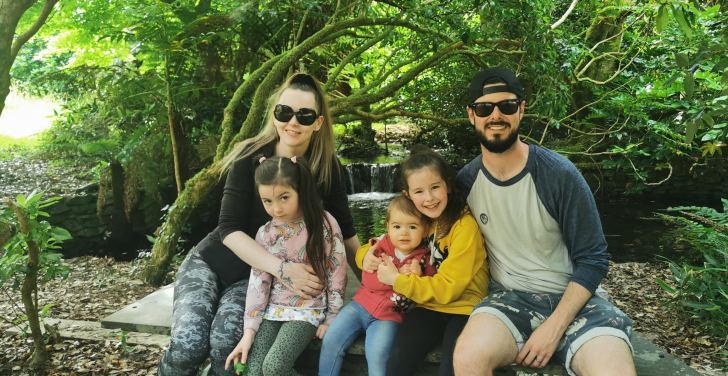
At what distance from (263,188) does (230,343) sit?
69cm

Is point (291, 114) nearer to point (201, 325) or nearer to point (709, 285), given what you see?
point (201, 325)

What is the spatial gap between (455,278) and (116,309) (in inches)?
135

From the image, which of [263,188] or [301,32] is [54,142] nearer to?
[301,32]

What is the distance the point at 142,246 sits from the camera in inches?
281

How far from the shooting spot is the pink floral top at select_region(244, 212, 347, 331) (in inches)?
83.0

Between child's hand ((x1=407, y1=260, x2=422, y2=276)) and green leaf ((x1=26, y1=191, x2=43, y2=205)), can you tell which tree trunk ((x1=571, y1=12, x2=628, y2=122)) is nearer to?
child's hand ((x1=407, y1=260, x2=422, y2=276))

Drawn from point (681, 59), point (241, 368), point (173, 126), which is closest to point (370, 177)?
point (173, 126)

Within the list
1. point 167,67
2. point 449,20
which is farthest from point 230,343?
point 167,67

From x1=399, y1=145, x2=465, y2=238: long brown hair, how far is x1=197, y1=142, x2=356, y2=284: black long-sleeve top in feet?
1.48

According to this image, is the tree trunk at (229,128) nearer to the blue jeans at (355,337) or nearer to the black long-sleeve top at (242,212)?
the black long-sleeve top at (242,212)

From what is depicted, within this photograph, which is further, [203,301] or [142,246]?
[142,246]

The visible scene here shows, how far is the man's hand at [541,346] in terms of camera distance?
1839mm

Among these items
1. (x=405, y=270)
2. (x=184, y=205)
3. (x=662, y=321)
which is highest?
(x=405, y=270)

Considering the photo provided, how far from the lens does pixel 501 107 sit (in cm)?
206
